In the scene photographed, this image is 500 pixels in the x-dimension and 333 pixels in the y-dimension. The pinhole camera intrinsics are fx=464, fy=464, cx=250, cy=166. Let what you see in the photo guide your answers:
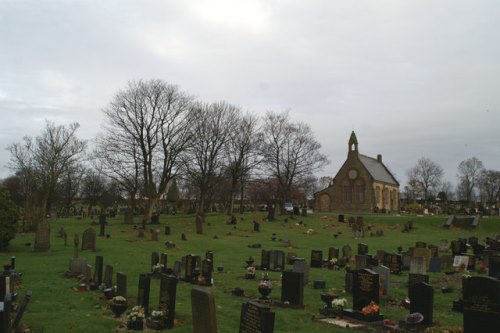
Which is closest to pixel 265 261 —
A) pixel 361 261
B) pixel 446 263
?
pixel 361 261

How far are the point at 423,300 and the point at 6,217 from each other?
1926 centimetres

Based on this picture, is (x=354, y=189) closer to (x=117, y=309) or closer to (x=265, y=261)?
(x=265, y=261)

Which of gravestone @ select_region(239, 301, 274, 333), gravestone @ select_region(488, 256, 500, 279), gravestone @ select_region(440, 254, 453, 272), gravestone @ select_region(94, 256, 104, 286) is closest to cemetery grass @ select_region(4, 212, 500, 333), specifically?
gravestone @ select_region(94, 256, 104, 286)

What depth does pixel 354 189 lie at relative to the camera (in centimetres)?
6856

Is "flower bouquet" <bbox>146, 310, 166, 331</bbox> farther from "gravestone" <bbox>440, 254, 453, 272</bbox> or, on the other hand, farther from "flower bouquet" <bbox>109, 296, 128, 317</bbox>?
"gravestone" <bbox>440, 254, 453, 272</bbox>

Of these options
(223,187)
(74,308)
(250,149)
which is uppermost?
(250,149)

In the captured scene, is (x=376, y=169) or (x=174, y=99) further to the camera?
(x=376, y=169)

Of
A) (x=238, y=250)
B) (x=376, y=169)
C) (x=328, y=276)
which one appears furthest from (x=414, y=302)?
(x=376, y=169)

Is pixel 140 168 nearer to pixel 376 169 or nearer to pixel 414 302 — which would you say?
pixel 414 302

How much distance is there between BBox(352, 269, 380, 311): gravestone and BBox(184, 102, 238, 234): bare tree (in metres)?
33.9

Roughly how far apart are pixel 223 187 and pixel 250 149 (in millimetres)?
10758

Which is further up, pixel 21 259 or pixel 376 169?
pixel 376 169

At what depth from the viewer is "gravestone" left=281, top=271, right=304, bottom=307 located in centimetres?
1159

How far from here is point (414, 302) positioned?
32.6 feet
